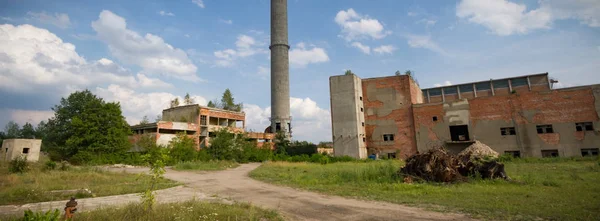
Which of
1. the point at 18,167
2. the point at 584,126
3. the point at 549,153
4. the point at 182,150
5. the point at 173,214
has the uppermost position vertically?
the point at 584,126

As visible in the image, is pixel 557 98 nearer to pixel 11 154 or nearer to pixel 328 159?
pixel 328 159

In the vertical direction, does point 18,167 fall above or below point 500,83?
below

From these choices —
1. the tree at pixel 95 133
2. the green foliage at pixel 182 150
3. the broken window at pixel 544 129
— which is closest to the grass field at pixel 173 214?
the green foliage at pixel 182 150

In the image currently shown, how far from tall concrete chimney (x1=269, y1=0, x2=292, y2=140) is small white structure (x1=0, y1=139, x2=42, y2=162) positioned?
28.4m

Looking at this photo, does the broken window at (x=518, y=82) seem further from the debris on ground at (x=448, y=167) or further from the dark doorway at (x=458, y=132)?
the debris on ground at (x=448, y=167)

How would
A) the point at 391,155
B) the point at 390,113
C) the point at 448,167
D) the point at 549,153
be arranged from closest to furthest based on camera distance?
the point at 448,167, the point at 549,153, the point at 391,155, the point at 390,113

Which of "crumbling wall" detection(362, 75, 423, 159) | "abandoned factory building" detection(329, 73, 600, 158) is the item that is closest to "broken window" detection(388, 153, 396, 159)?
"abandoned factory building" detection(329, 73, 600, 158)

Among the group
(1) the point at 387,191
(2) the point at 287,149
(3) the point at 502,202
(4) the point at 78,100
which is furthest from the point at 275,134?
(3) the point at 502,202

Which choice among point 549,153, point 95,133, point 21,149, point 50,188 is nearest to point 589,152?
point 549,153

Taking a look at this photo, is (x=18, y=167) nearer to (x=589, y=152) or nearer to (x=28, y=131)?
(x=589, y=152)

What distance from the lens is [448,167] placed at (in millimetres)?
11914

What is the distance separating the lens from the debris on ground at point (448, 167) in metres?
11.9

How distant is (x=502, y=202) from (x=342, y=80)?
92.5ft

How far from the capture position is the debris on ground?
1187 cm
